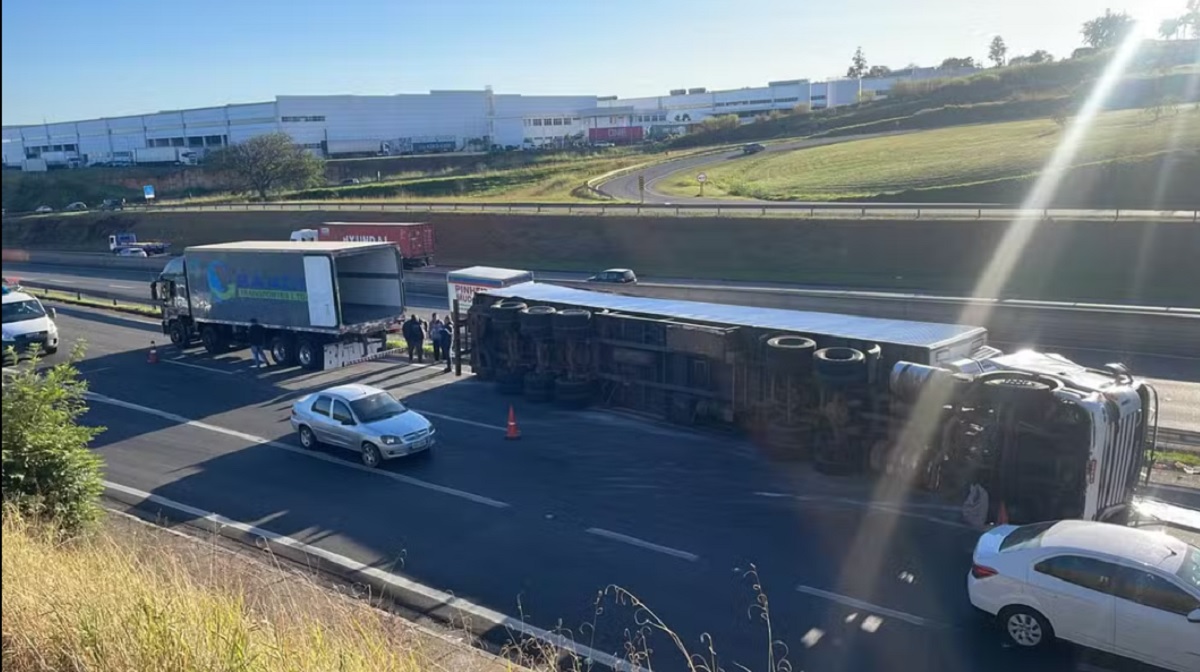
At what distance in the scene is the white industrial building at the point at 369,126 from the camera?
4476 inches

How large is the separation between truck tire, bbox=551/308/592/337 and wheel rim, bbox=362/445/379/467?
18.0 feet

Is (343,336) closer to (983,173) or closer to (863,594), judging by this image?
(863,594)

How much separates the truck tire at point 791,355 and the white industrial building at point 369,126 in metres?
108

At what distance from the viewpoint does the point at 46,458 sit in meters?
9.15

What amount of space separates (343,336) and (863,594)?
58.0 ft

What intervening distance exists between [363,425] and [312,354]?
361 inches

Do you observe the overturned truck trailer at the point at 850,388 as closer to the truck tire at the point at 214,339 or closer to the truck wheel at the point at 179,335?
the truck tire at the point at 214,339

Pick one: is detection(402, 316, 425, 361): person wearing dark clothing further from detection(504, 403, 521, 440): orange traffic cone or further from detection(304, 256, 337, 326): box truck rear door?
detection(504, 403, 521, 440): orange traffic cone

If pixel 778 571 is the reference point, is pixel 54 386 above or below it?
above

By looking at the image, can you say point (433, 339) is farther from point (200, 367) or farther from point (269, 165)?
point (269, 165)

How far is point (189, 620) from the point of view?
207 inches

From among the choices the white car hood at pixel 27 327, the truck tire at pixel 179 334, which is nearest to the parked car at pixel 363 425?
the truck tire at pixel 179 334

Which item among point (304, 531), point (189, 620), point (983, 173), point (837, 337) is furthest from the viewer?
point (983, 173)

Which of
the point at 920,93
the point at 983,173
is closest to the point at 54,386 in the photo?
the point at 983,173
